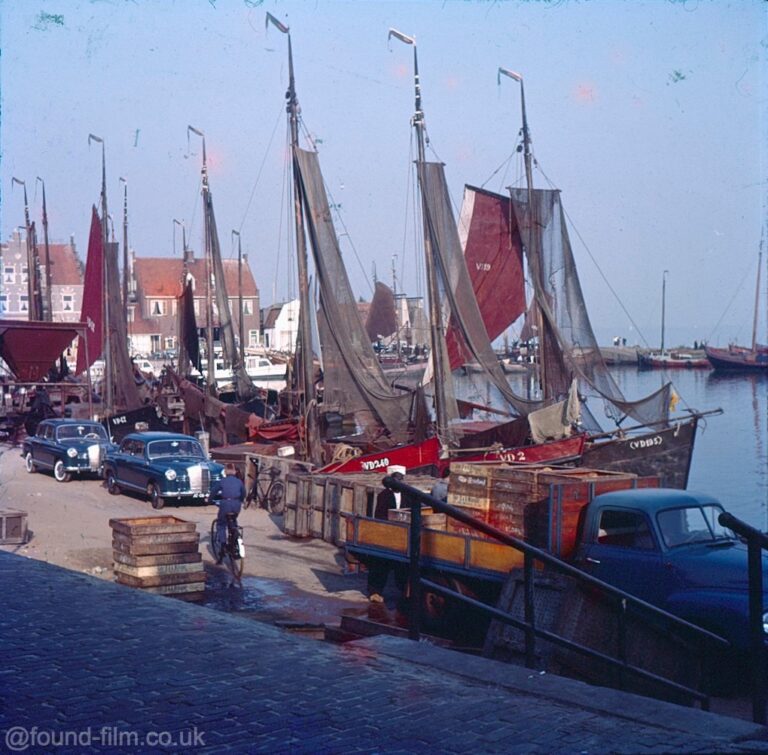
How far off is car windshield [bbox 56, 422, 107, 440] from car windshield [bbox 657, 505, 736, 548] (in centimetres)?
2109

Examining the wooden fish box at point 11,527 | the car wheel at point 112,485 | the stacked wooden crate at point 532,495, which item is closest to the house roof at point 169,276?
the car wheel at point 112,485

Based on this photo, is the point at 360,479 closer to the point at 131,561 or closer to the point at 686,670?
the point at 131,561

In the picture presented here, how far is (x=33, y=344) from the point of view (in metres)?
35.9

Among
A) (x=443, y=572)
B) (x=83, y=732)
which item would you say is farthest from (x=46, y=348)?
(x=83, y=732)

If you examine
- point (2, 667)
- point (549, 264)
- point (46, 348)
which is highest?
point (549, 264)

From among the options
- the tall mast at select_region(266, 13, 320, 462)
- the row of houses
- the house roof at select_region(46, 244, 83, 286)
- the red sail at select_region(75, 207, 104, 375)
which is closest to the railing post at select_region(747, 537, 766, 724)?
the tall mast at select_region(266, 13, 320, 462)

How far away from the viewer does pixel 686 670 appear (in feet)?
30.2

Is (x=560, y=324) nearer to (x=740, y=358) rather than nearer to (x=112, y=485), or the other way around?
(x=112, y=485)

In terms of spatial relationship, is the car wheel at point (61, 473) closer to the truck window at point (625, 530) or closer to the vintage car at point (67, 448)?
the vintage car at point (67, 448)

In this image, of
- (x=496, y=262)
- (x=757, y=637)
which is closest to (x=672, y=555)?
(x=757, y=637)

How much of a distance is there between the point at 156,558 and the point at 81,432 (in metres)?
15.8

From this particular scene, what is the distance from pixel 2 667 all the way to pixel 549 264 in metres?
32.5

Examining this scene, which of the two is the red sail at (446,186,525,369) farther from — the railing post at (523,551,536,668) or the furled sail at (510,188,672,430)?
the railing post at (523,551,536,668)

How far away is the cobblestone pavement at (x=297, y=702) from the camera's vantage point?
17.0ft
